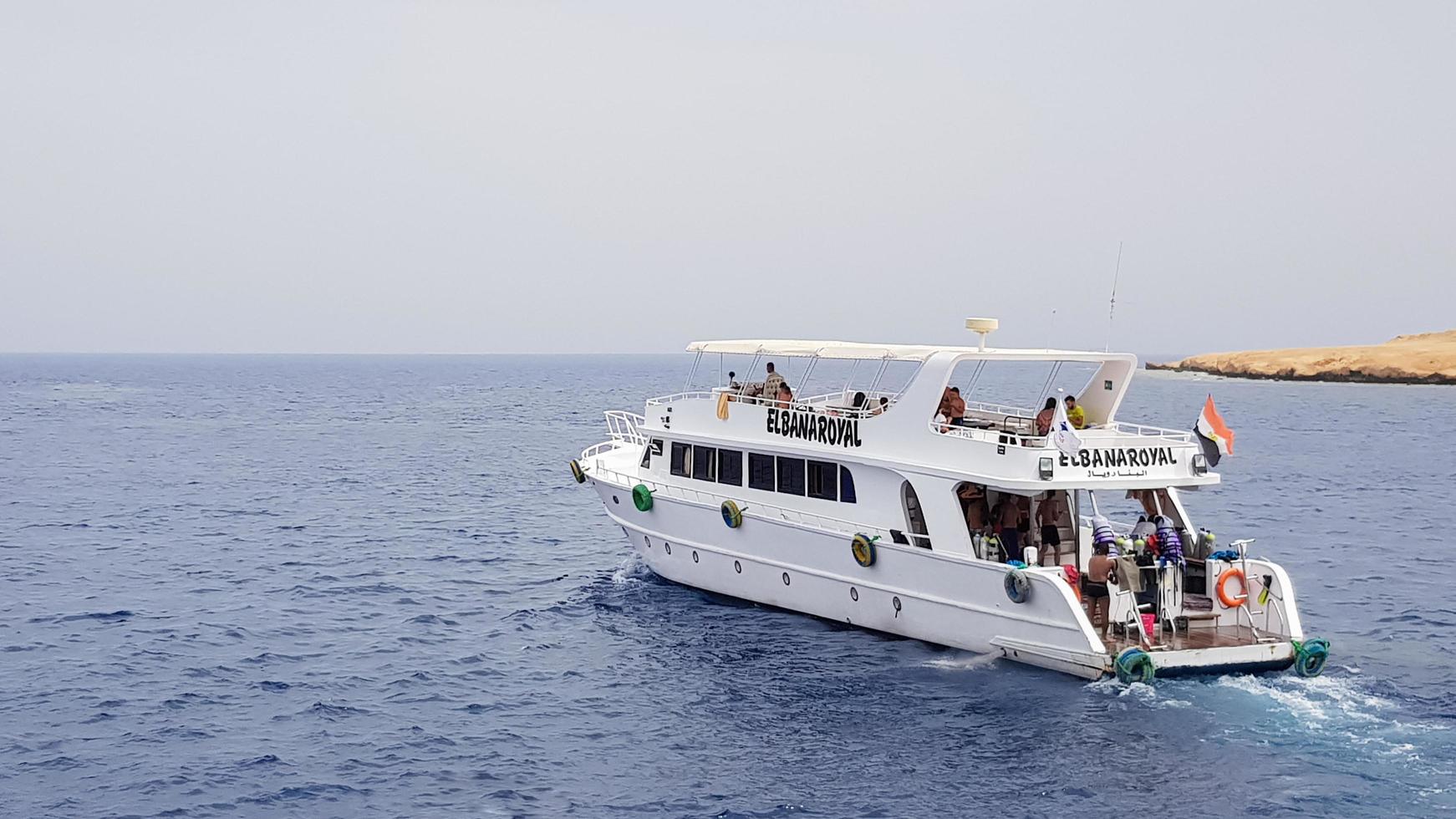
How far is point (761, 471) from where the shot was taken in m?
25.9

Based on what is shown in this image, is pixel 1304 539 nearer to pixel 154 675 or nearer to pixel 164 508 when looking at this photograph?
pixel 154 675

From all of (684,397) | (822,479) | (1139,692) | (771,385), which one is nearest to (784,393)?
(771,385)

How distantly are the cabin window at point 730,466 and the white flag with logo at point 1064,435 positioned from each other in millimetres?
7468

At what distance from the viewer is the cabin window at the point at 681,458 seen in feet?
90.5

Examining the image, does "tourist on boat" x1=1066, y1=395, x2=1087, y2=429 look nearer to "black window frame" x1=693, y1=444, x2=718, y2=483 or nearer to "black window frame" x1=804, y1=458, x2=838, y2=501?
"black window frame" x1=804, y1=458, x2=838, y2=501

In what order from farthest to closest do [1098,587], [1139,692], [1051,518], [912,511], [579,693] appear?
[912,511], [1051,518], [579,693], [1098,587], [1139,692]

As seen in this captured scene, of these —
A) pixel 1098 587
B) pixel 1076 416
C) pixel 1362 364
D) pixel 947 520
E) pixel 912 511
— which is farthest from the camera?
pixel 1362 364

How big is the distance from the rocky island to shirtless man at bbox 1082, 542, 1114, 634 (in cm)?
11607

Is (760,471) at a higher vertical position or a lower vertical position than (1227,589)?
higher

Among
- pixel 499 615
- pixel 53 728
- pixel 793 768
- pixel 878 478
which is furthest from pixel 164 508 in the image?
pixel 793 768

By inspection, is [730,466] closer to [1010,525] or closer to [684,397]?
[684,397]

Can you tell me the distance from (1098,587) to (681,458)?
400 inches

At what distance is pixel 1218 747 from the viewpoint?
58.7 ft

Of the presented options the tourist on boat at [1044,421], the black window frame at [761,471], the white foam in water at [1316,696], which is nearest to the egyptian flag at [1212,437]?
the tourist on boat at [1044,421]
